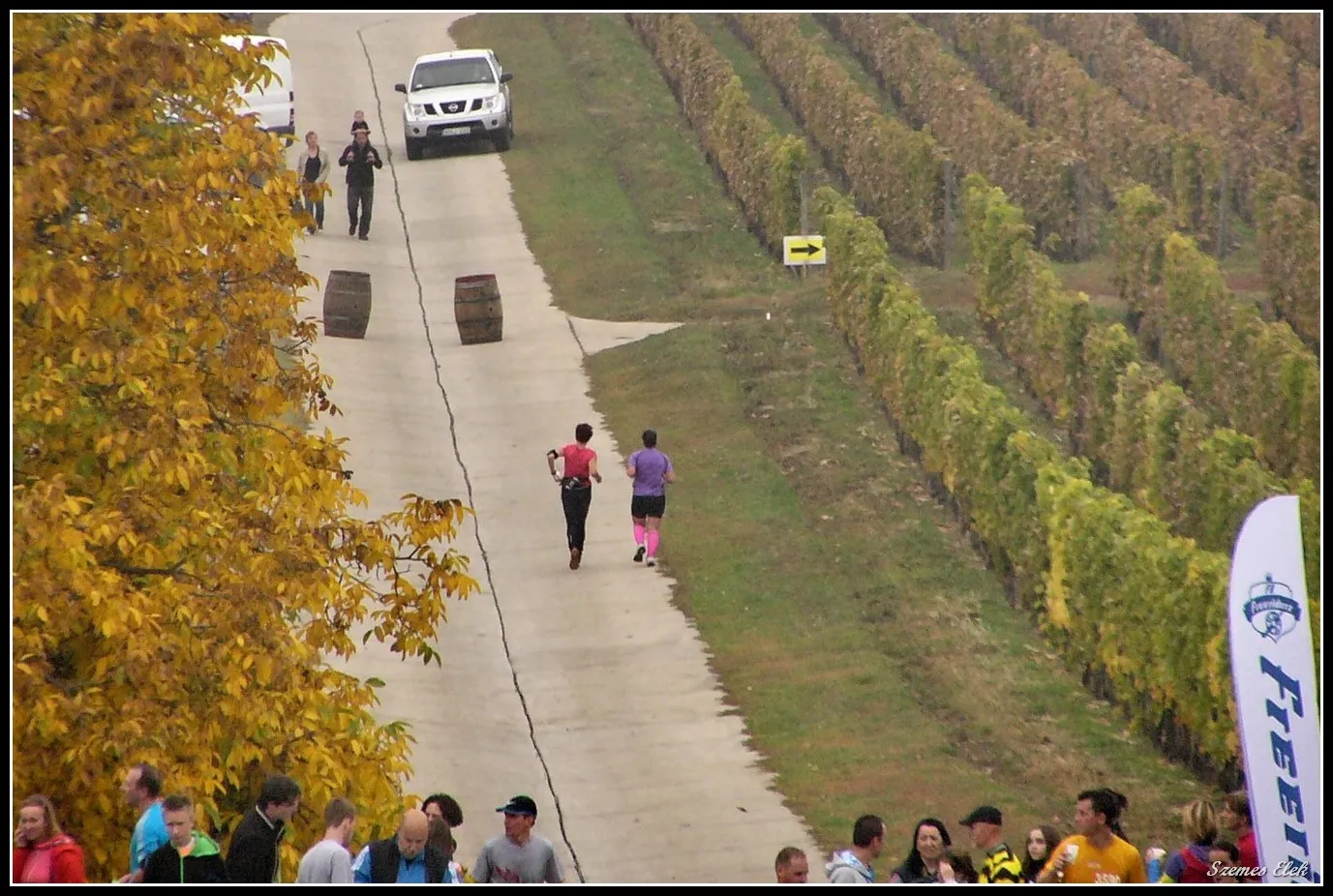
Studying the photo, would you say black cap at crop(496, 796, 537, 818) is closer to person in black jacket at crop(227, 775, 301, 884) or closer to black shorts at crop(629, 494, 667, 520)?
person in black jacket at crop(227, 775, 301, 884)

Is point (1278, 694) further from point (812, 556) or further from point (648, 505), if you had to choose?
point (812, 556)

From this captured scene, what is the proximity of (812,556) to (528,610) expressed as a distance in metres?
3.01

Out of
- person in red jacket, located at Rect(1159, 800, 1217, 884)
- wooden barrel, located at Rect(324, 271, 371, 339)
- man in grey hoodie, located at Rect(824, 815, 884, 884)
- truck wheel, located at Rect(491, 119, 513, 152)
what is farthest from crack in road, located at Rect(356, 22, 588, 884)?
person in red jacket, located at Rect(1159, 800, 1217, 884)

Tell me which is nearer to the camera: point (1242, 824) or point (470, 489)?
point (1242, 824)

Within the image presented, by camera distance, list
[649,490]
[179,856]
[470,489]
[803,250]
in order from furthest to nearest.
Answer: [803,250] → [470,489] → [649,490] → [179,856]

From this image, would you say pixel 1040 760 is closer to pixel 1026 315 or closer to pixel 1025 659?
pixel 1025 659

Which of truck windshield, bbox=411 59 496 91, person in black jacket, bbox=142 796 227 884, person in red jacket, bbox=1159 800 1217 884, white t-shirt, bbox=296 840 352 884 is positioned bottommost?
person in red jacket, bbox=1159 800 1217 884

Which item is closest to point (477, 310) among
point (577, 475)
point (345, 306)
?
point (345, 306)

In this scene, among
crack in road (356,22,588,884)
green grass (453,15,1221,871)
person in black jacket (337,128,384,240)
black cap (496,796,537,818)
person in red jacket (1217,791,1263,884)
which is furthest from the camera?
person in black jacket (337,128,384,240)

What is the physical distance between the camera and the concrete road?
1617 cm

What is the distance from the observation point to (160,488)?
1187cm

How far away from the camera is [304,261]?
3203 centimetres

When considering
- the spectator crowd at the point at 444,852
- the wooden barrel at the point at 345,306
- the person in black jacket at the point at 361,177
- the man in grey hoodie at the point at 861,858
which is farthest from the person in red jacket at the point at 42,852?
the person in black jacket at the point at 361,177

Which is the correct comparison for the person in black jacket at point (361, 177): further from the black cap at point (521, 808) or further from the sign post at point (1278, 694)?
the black cap at point (521, 808)
